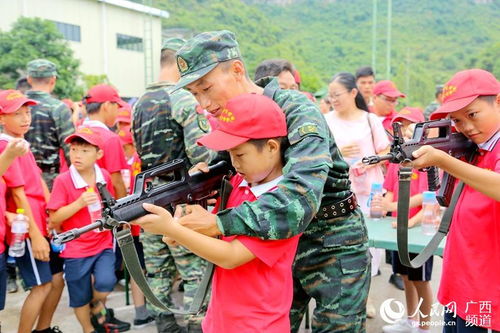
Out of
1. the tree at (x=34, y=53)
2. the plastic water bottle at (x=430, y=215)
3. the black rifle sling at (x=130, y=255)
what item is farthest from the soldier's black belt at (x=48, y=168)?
the tree at (x=34, y=53)

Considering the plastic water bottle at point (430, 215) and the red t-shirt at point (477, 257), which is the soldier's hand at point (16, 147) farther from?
the plastic water bottle at point (430, 215)

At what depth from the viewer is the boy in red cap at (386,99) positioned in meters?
5.86

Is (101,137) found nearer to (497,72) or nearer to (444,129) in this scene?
(444,129)

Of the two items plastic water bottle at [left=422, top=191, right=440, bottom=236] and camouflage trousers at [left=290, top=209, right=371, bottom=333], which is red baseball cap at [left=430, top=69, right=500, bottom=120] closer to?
camouflage trousers at [left=290, top=209, right=371, bottom=333]

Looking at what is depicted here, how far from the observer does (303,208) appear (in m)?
1.70

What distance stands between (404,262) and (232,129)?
125 cm

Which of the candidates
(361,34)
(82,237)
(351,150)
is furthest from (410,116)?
(361,34)

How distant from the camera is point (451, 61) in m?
43.2

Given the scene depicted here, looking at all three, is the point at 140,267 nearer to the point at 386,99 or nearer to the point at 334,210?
the point at 334,210

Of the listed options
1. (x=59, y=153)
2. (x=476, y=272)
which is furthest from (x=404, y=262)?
(x=59, y=153)

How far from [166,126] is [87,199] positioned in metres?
0.82

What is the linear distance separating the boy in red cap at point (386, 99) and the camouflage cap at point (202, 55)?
410 centimetres

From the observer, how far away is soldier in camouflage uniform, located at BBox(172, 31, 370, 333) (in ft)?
5.58

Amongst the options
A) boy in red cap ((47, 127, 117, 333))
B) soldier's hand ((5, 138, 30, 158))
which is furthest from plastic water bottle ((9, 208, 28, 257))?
soldier's hand ((5, 138, 30, 158))
